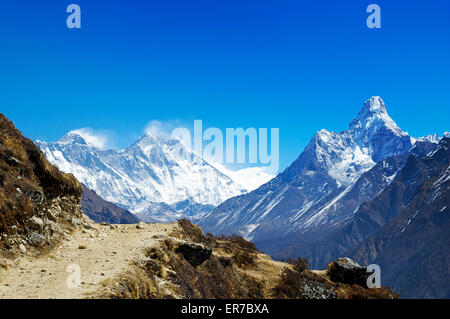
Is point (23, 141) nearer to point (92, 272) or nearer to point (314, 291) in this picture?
point (92, 272)

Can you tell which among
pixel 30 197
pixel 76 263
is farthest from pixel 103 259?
pixel 30 197

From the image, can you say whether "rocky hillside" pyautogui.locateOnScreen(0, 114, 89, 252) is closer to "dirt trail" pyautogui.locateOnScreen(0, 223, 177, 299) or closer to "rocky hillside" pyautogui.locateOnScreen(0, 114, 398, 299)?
"rocky hillside" pyautogui.locateOnScreen(0, 114, 398, 299)

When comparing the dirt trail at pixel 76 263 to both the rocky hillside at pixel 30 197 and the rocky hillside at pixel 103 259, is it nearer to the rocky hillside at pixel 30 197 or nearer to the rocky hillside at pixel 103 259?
the rocky hillside at pixel 103 259

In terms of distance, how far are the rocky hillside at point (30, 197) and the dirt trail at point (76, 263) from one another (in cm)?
134

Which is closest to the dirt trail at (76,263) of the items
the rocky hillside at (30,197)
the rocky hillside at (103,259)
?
the rocky hillside at (103,259)

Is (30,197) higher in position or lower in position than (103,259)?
higher

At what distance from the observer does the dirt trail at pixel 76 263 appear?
23.0 m

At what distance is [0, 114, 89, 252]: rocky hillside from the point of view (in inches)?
1187

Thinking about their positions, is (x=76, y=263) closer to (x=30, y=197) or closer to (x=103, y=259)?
(x=103, y=259)

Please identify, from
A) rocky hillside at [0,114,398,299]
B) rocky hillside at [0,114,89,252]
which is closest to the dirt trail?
rocky hillside at [0,114,398,299]

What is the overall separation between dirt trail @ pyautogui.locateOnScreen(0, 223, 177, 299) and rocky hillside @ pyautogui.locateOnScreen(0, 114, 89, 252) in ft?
4.40

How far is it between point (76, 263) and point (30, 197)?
25.3 ft

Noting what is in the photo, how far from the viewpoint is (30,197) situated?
33469 millimetres
